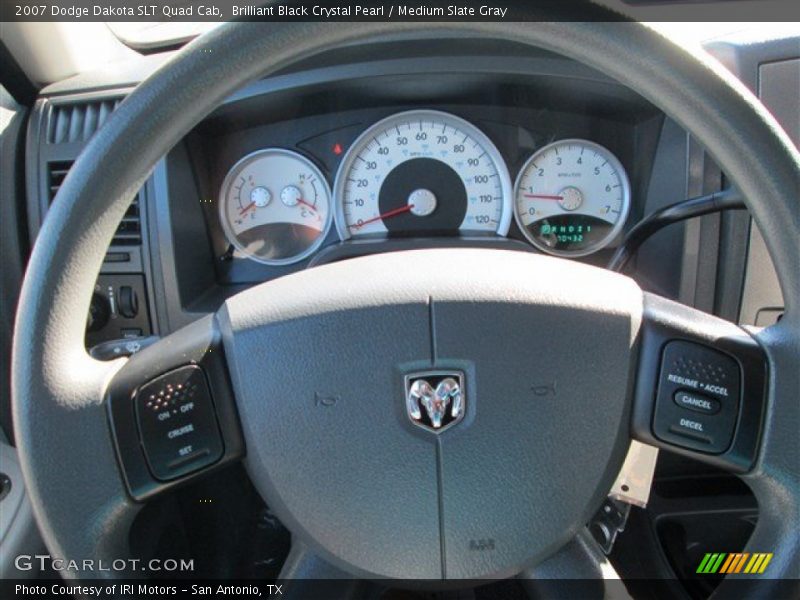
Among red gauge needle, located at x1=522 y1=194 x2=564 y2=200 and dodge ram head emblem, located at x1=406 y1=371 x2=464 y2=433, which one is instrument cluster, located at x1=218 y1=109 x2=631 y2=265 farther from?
dodge ram head emblem, located at x1=406 y1=371 x2=464 y2=433

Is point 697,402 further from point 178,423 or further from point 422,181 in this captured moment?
point 422,181

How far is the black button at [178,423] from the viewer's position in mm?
808

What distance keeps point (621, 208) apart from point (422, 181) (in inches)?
18.7

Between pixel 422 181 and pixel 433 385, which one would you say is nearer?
pixel 433 385

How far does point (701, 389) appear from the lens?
33.6 inches

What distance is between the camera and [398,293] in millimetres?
855

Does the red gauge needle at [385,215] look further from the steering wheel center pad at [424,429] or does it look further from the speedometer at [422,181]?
the steering wheel center pad at [424,429]

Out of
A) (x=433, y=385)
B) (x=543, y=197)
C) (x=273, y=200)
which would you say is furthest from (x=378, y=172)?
(x=433, y=385)

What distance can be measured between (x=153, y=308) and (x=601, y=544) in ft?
3.37

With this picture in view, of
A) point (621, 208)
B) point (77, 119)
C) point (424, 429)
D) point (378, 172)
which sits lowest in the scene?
point (424, 429)

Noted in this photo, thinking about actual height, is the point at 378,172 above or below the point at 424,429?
above

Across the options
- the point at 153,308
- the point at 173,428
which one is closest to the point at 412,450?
the point at 173,428

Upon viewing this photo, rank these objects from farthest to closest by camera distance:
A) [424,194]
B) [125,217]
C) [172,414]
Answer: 1. [424,194]
2. [125,217]
3. [172,414]

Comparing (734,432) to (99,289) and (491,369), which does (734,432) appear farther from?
(99,289)
